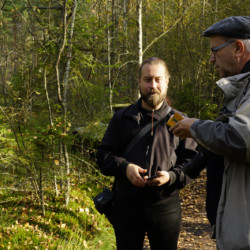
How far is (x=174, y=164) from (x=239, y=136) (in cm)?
116

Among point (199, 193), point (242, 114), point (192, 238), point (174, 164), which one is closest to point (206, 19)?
point (199, 193)

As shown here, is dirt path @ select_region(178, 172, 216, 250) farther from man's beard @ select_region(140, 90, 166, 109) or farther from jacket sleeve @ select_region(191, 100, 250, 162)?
jacket sleeve @ select_region(191, 100, 250, 162)

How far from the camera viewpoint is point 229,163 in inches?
62.1

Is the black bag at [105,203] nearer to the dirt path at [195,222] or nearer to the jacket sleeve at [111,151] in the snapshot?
the jacket sleeve at [111,151]

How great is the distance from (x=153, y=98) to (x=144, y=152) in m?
0.51

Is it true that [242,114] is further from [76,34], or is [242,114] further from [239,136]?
[76,34]

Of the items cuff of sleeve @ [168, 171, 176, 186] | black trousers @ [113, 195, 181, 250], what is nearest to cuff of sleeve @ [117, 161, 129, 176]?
black trousers @ [113, 195, 181, 250]

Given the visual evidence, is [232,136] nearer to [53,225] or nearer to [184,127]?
[184,127]

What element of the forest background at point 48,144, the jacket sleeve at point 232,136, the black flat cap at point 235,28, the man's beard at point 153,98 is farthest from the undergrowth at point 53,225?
the black flat cap at point 235,28

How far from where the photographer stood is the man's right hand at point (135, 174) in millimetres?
2264

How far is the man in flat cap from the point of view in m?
1.46

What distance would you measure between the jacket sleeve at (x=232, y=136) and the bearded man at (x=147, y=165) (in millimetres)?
826

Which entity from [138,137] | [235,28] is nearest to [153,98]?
[138,137]

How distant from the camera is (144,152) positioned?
2.47m
